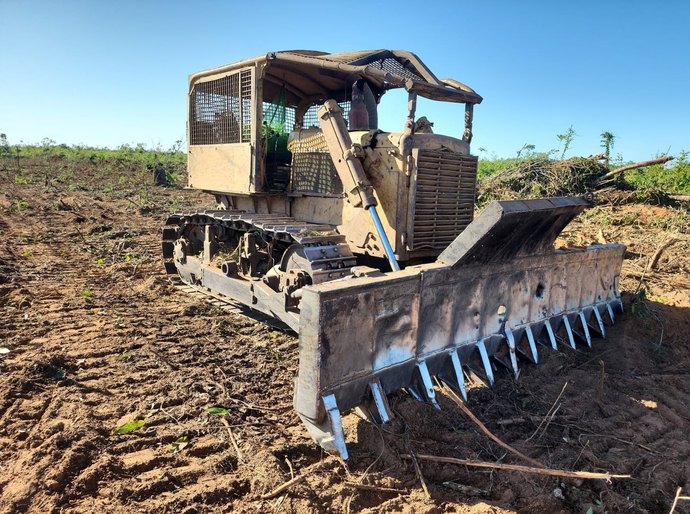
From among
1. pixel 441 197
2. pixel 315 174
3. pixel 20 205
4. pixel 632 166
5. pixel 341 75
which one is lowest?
pixel 20 205

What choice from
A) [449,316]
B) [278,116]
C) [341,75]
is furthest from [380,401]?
[278,116]

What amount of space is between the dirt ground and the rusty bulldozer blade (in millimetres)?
255

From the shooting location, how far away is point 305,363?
308 cm

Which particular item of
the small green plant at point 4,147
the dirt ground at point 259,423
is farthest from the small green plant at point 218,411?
the small green plant at point 4,147

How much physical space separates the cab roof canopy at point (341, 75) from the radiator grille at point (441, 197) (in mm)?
703

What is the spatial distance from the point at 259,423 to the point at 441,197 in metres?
2.83

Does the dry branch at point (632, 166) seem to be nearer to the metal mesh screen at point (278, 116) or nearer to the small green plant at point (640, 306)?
the small green plant at point (640, 306)

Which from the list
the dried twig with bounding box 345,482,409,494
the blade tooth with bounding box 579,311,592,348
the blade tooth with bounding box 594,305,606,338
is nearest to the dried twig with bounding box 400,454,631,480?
the dried twig with bounding box 345,482,409,494

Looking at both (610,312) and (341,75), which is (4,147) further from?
(610,312)

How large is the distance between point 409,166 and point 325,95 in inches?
111

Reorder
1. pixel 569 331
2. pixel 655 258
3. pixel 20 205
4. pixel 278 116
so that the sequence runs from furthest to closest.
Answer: pixel 20 205
pixel 655 258
pixel 278 116
pixel 569 331

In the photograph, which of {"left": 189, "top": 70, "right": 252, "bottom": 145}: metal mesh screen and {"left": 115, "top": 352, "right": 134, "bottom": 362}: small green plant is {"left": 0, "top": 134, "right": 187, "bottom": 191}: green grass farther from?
{"left": 115, "top": 352, "right": 134, "bottom": 362}: small green plant

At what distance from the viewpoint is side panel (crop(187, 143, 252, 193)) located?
6215 mm

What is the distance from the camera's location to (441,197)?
5.07m
